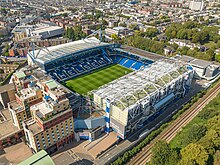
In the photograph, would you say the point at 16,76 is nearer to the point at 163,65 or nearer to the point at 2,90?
the point at 2,90

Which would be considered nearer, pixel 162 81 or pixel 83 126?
pixel 83 126

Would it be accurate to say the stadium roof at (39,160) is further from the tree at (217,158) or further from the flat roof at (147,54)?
the flat roof at (147,54)

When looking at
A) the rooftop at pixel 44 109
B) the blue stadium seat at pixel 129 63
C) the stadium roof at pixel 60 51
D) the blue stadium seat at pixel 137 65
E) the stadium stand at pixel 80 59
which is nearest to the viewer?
the rooftop at pixel 44 109

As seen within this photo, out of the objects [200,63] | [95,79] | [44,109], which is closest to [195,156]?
[44,109]

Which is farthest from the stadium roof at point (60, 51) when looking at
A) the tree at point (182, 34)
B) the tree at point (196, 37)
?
the tree at point (196, 37)

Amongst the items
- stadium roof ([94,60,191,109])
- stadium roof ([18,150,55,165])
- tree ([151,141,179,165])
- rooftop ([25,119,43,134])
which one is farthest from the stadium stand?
stadium roof ([18,150,55,165])

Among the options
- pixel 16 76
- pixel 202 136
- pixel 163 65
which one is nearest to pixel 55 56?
pixel 16 76
